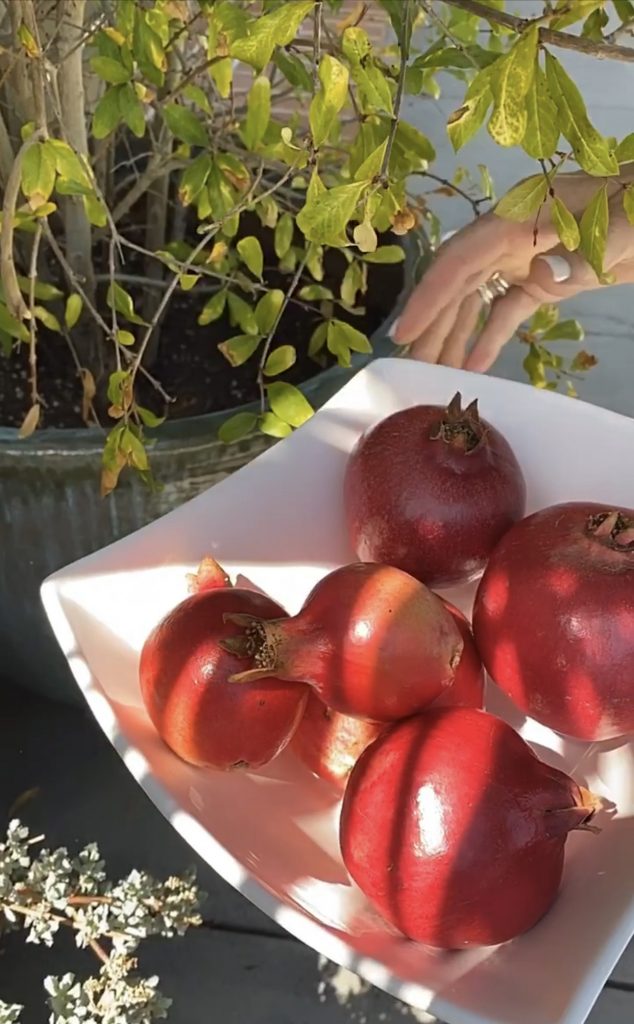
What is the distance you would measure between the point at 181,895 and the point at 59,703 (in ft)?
1.19

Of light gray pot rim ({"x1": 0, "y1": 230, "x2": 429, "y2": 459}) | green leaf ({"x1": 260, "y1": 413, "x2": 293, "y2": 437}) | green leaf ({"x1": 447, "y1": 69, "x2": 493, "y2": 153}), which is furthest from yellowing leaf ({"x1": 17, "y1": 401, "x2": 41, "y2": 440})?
green leaf ({"x1": 447, "y1": 69, "x2": 493, "y2": 153})

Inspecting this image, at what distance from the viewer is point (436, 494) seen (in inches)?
20.4

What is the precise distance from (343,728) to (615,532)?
15 centimetres

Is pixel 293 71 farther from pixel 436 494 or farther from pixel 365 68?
pixel 436 494

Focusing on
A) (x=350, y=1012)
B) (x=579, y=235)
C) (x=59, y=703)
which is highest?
(x=579, y=235)

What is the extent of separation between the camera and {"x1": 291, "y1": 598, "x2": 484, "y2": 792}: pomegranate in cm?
49

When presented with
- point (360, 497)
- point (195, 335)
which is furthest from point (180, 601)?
point (195, 335)

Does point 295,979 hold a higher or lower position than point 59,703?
lower

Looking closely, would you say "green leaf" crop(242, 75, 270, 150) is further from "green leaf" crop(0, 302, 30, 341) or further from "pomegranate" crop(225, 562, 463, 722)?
"pomegranate" crop(225, 562, 463, 722)

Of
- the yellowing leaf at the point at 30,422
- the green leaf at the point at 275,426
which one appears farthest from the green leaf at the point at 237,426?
the yellowing leaf at the point at 30,422

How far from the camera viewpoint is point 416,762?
0.43 meters

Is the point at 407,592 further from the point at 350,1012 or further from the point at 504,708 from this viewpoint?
the point at 350,1012

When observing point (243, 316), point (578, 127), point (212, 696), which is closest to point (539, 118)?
point (578, 127)

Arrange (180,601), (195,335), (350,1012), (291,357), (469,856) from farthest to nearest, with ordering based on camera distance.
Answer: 1. (195,335)
2. (350,1012)
3. (291,357)
4. (180,601)
5. (469,856)
